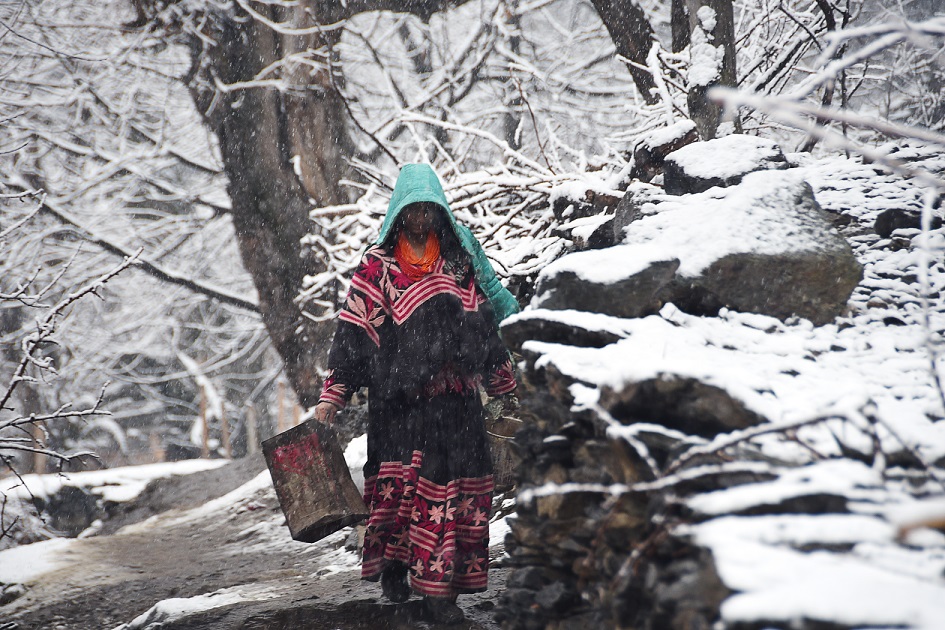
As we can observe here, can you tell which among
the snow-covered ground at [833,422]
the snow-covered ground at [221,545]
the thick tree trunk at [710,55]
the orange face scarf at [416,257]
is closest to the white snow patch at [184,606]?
the snow-covered ground at [221,545]

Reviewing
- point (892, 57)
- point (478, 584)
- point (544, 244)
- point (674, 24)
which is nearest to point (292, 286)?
point (544, 244)

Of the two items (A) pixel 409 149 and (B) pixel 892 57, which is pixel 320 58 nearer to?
(A) pixel 409 149

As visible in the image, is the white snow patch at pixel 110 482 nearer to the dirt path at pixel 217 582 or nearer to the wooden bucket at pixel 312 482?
the dirt path at pixel 217 582

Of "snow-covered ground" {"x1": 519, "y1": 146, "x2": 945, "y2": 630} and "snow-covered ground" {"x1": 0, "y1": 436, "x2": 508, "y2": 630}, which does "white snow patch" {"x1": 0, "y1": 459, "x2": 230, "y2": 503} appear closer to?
"snow-covered ground" {"x1": 0, "y1": 436, "x2": 508, "y2": 630}

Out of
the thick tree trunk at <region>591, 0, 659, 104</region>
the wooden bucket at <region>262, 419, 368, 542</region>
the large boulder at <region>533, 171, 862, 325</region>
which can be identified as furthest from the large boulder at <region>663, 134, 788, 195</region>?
the thick tree trunk at <region>591, 0, 659, 104</region>

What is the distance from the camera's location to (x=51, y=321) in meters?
4.36

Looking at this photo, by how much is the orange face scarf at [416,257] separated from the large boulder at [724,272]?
765 millimetres

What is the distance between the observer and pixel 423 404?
9.36ft

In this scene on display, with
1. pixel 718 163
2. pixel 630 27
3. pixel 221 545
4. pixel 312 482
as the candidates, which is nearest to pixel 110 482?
pixel 221 545

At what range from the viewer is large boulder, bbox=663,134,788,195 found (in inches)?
106

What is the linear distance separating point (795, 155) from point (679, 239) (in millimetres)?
1727

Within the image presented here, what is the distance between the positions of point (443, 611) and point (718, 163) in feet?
6.69

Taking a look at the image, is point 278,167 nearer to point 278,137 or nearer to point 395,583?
point 278,137

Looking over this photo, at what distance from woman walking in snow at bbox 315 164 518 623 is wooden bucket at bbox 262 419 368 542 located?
0.10 meters
